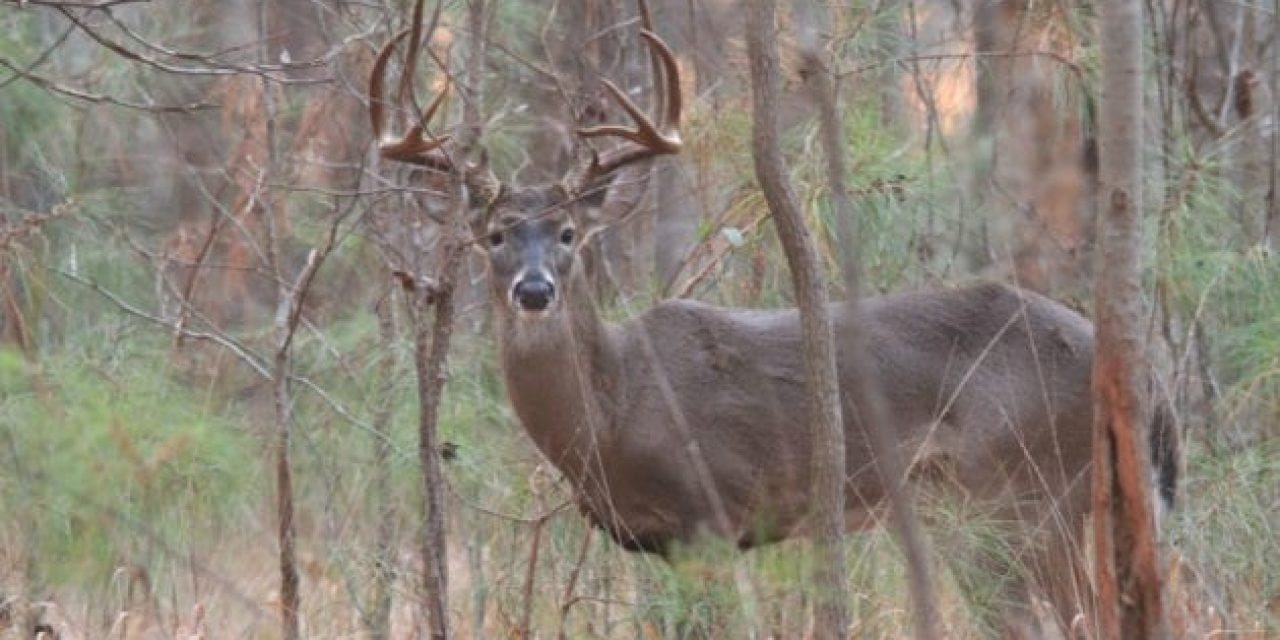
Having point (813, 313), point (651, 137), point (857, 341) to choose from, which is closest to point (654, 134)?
point (651, 137)

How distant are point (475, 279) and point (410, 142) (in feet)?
7.92

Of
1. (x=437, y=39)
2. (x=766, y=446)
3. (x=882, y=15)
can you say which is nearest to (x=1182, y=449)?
(x=766, y=446)

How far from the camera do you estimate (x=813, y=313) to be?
455 centimetres

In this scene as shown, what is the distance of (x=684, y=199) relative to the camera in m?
8.54

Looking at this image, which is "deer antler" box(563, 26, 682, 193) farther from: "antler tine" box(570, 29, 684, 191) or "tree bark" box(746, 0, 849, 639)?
"tree bark" box(746, 0, 849, 639)

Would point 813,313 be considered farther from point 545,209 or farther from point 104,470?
point 545,209

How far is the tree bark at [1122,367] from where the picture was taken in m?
4.32

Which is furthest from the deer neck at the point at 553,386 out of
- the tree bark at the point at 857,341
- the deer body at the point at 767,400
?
the tree bark at the point at 857,341

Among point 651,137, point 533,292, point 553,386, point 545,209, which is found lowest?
point 553,386

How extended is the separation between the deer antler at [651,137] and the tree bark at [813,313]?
2.22 metres

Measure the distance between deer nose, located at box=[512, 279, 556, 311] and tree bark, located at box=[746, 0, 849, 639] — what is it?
2.53 metres

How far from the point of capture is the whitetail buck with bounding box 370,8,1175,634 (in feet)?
23.3

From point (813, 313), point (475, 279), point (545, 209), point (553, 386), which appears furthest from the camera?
point (475, 279)

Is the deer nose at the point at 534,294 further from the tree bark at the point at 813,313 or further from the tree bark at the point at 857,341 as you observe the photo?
the tree bark at the point at 857,341
